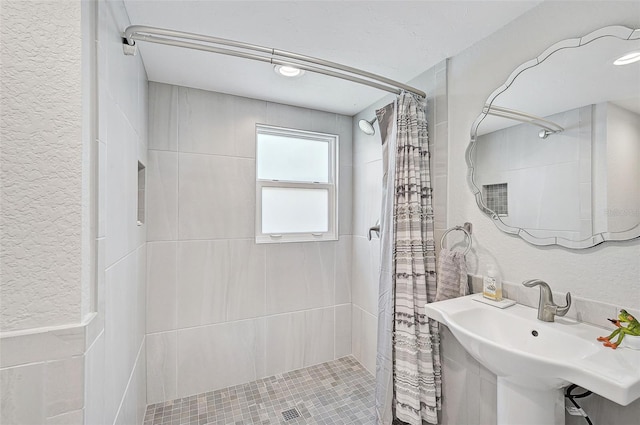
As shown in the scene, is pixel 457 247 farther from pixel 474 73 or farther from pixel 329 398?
pixel 329 398

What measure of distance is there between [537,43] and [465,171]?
63 centimetres

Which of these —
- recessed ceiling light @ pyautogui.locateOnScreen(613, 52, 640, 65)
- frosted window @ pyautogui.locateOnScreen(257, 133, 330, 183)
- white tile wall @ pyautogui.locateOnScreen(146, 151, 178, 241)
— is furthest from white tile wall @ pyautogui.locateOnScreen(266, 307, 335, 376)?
recessed ceiling light @ pyautogui.locateOnScreen(613, 52, 640, 65)

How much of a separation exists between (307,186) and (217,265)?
1.00m

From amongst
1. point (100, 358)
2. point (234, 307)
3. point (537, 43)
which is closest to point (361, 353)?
point (234, 307)

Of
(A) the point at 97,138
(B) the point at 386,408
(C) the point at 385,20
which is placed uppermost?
(C) the point at 385,20

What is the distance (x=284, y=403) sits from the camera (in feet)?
6.47

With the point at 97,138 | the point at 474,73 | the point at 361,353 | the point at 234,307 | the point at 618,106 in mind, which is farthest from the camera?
the point at 361,353

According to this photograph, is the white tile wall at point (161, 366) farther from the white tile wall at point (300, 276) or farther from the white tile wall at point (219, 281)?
the white tile wall at point (300, 276)

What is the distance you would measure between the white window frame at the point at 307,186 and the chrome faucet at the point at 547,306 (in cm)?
160

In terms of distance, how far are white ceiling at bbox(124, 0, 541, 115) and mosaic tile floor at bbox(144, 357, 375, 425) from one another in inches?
90.1

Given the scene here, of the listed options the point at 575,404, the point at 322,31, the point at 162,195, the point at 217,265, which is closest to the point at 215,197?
the point at 162,195

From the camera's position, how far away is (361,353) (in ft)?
8.11

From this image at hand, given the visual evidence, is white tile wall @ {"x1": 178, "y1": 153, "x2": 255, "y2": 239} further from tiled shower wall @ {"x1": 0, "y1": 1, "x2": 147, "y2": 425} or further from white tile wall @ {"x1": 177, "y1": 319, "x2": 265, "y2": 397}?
tiled shower wall @ {"x1": 0, "y1": 1, "x2": 147, "y2": 425}

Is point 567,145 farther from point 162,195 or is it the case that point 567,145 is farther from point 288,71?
point 162,195
